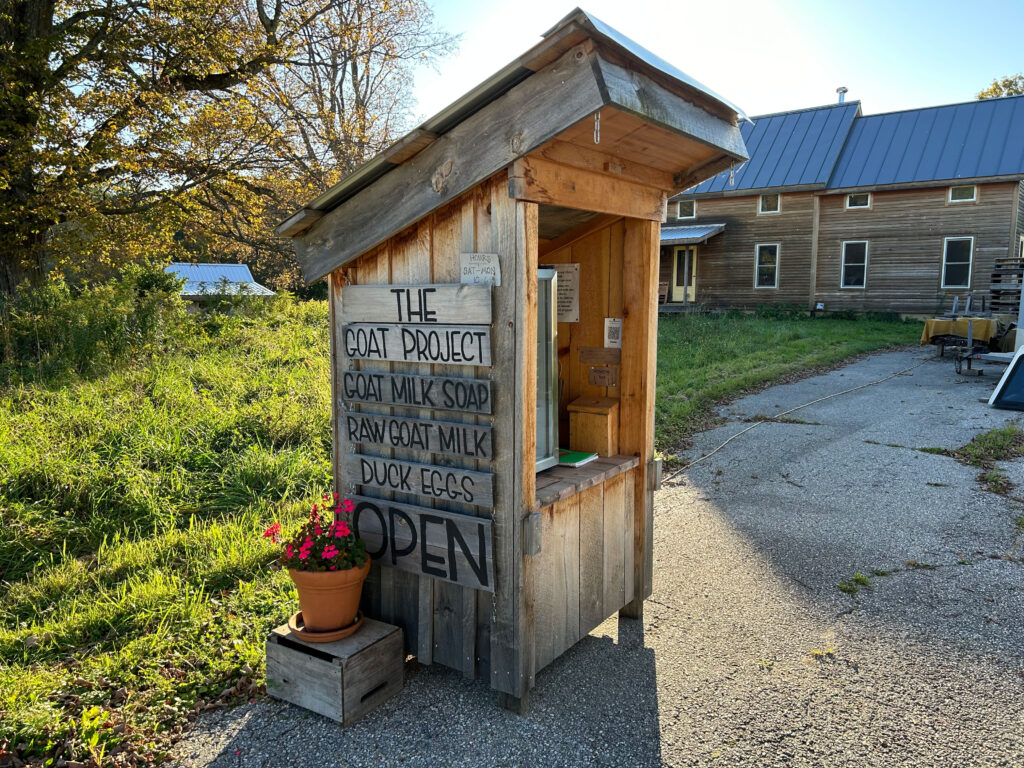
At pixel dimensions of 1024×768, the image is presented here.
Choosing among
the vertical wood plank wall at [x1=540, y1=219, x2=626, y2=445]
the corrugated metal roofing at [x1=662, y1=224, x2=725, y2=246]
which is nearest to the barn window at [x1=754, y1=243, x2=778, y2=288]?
the corrugated metal roofing at [x1=662, y1=224, x2=725, y2=246]

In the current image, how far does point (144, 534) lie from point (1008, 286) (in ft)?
54.6

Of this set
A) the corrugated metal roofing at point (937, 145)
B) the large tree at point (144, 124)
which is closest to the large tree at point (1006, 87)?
the corrugated metal roofing at point (937, 145)

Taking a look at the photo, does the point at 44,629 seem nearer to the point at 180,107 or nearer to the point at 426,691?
the point at 426,691

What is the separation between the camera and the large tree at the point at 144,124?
10.1m

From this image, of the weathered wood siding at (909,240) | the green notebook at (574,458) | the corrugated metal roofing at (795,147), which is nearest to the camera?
the green notebook at (574,458)

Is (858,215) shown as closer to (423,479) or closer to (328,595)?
(423,479)

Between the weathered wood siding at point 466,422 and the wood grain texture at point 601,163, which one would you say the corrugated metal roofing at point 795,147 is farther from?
the weathered wood siding at point 466,422

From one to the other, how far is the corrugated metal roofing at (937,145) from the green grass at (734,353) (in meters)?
4.77

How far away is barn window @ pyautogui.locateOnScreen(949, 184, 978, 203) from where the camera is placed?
69.7ft

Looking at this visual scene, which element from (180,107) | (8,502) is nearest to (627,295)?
(8,502)

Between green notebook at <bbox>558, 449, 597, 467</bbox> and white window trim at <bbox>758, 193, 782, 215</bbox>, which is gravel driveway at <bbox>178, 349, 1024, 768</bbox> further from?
white window trim at <bbox>758, 193, 782, 215</bbox>

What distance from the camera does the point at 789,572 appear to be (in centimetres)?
461

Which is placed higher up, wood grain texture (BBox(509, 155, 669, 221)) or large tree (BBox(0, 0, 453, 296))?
large tree (BBox(0, 0, 453, 296))

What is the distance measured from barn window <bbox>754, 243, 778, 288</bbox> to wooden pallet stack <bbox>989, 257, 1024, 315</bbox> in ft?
31.7
